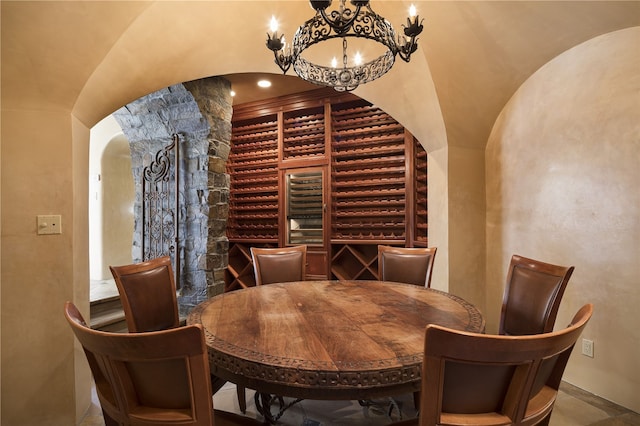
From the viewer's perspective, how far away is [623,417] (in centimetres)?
175

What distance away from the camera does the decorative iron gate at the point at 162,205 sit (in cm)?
326

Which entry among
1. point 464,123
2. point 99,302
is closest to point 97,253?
point 99,302

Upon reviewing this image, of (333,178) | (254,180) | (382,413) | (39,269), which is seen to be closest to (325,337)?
(382,413)

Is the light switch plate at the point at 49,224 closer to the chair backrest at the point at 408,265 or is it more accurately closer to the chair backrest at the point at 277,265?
the chair backrest at the point at 277,265

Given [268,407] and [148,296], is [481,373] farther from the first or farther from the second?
[148,296]

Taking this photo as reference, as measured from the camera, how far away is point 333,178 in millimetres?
3488

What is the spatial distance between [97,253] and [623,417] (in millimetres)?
5240

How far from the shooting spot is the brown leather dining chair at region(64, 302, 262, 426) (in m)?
0.68

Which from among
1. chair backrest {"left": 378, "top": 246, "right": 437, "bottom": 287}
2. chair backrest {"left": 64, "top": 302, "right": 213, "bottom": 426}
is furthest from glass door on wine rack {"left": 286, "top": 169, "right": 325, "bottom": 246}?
chair backrest {"left": 64, "top": 302, "right": 213, "bottom": 426}

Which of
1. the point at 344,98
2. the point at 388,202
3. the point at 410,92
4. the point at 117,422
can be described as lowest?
the point at 117,422

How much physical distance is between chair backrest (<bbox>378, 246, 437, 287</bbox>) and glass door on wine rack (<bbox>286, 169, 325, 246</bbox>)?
4.46 ft

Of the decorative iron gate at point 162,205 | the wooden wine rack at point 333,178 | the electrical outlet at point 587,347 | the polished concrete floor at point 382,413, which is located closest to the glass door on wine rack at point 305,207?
the wooden wine rack at point 333,178

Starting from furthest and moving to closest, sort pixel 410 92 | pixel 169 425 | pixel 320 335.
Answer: pixel 410 92 < pixel 320 335 < pixel 169 425

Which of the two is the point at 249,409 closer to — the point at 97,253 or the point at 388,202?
the point at 388,202
